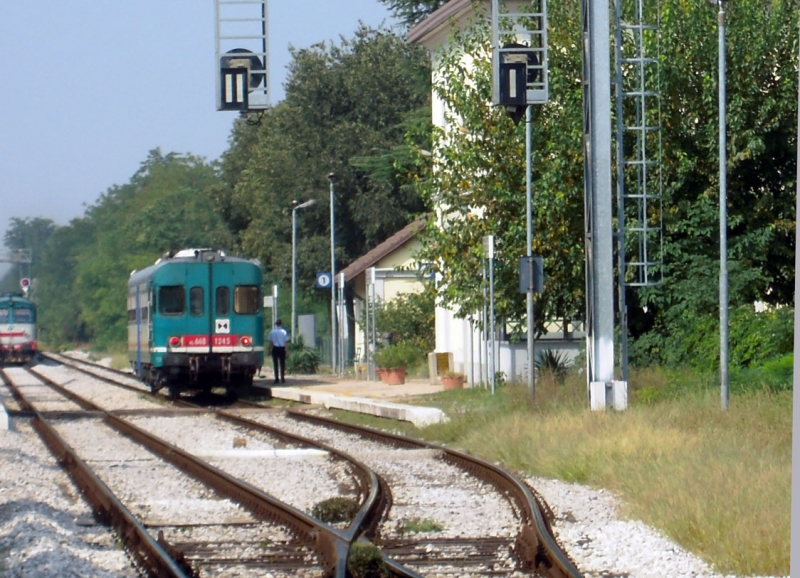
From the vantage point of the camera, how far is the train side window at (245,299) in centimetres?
2797

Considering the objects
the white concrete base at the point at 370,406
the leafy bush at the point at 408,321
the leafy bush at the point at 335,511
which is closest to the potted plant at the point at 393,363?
the white concrete base at the point at 370,406

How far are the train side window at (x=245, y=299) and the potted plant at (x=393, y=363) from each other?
210 inches

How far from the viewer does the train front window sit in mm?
54028

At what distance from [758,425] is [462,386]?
14.3 metres

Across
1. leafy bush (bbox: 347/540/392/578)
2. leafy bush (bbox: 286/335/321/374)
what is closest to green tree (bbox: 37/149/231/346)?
leafy bush (bbox: 286/335/321/374)

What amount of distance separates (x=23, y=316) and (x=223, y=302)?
95.5 ft

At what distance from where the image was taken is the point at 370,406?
23109 mm

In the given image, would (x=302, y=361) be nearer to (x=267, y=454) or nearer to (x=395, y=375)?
(x=395, y=375)

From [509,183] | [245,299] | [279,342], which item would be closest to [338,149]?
[279,342]

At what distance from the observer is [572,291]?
23.2 m

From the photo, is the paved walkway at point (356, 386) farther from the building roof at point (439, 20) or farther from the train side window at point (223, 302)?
the building roof at point (439, 20)

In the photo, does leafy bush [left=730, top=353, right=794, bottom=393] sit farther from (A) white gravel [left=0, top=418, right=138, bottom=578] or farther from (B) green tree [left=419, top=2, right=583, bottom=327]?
(A) white gravel [left=0, top=418, right=138, bottom=578]

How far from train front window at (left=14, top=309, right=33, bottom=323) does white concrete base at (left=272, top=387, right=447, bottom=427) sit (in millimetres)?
27457

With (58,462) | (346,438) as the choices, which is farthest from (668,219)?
(58,462)
